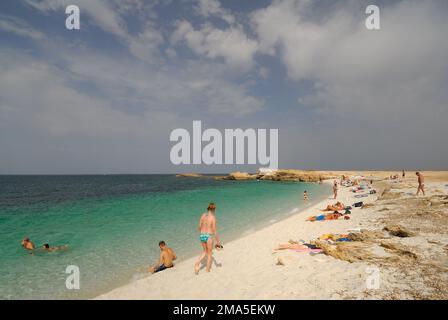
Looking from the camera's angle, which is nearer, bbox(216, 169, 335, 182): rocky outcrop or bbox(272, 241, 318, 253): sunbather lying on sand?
bbox(272, 241, 318, 253): sunbather lying on sand

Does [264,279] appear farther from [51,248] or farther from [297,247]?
[51,248]

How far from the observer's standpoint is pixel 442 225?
10805 millimetres

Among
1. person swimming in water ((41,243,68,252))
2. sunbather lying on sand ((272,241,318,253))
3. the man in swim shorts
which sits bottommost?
person swimming in water ((41,243,68,252))

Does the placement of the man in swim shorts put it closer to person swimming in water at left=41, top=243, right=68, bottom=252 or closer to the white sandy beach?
the white sandy beach

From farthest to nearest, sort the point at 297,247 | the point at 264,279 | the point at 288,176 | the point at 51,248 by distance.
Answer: the point at 288,176 < the point at 51,248 < the point at 297,247 < the point at 264,279

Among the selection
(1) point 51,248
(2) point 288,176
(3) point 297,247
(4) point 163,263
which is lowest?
(1) point 51,248

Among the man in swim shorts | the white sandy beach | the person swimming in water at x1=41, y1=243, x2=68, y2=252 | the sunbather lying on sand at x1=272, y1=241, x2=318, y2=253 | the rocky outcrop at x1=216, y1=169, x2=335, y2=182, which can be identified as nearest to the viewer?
the white sandy beach

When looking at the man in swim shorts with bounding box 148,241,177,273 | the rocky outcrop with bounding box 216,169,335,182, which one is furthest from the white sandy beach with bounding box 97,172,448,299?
the rocky outcrop with bounding box 216,169,335,182

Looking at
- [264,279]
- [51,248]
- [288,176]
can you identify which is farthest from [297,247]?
[288,176]

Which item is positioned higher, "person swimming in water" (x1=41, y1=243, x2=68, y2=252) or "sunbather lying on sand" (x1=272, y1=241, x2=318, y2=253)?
"sunbather lying on sand" (x1=272, y1=241, x2=318, y2=253)

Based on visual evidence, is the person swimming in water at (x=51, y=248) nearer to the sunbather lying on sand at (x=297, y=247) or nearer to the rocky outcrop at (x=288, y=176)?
the sunbather lying on sand at (x=297, y=247)
